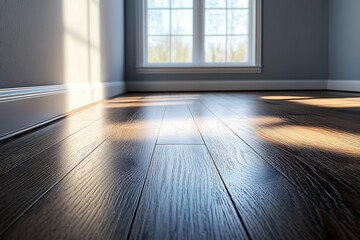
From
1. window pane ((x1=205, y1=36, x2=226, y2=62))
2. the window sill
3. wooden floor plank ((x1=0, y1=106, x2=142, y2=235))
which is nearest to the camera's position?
wooden floor plank ((x1=0, y1=106, x2=142, y2=235))

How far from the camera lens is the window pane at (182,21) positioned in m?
4.89

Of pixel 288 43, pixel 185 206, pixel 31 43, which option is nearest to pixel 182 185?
pixel 185 206

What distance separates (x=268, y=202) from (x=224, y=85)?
4357 mm

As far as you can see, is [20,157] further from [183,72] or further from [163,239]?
[183,72]

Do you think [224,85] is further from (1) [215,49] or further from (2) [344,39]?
(2) [344,39]

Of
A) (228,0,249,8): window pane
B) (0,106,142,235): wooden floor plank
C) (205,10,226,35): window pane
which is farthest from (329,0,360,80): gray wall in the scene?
(0,106,142,235): wooden floor plank

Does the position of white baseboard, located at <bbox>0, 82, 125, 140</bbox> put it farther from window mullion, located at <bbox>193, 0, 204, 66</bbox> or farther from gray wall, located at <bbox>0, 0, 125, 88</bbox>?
window mullion, located at <bbox>193, 0, 204, 66</bbox>

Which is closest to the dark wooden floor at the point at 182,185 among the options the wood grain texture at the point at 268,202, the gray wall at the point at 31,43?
the wood grain texture at the point at 268,202

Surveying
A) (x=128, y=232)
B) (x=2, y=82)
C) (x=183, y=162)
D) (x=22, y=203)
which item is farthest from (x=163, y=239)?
(x=2, y=82)

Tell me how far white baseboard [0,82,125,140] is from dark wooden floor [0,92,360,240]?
0.08 metres

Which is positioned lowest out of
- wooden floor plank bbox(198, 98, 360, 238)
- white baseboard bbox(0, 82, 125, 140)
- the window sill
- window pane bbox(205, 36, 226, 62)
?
wooden floor plank bbox(198, 98, 360, 238)

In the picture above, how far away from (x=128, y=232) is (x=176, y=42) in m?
4.59

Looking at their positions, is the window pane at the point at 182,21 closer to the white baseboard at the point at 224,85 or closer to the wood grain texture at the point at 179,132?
the white baseboard at the point at 224,85

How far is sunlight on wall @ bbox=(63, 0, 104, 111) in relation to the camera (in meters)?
2.22
